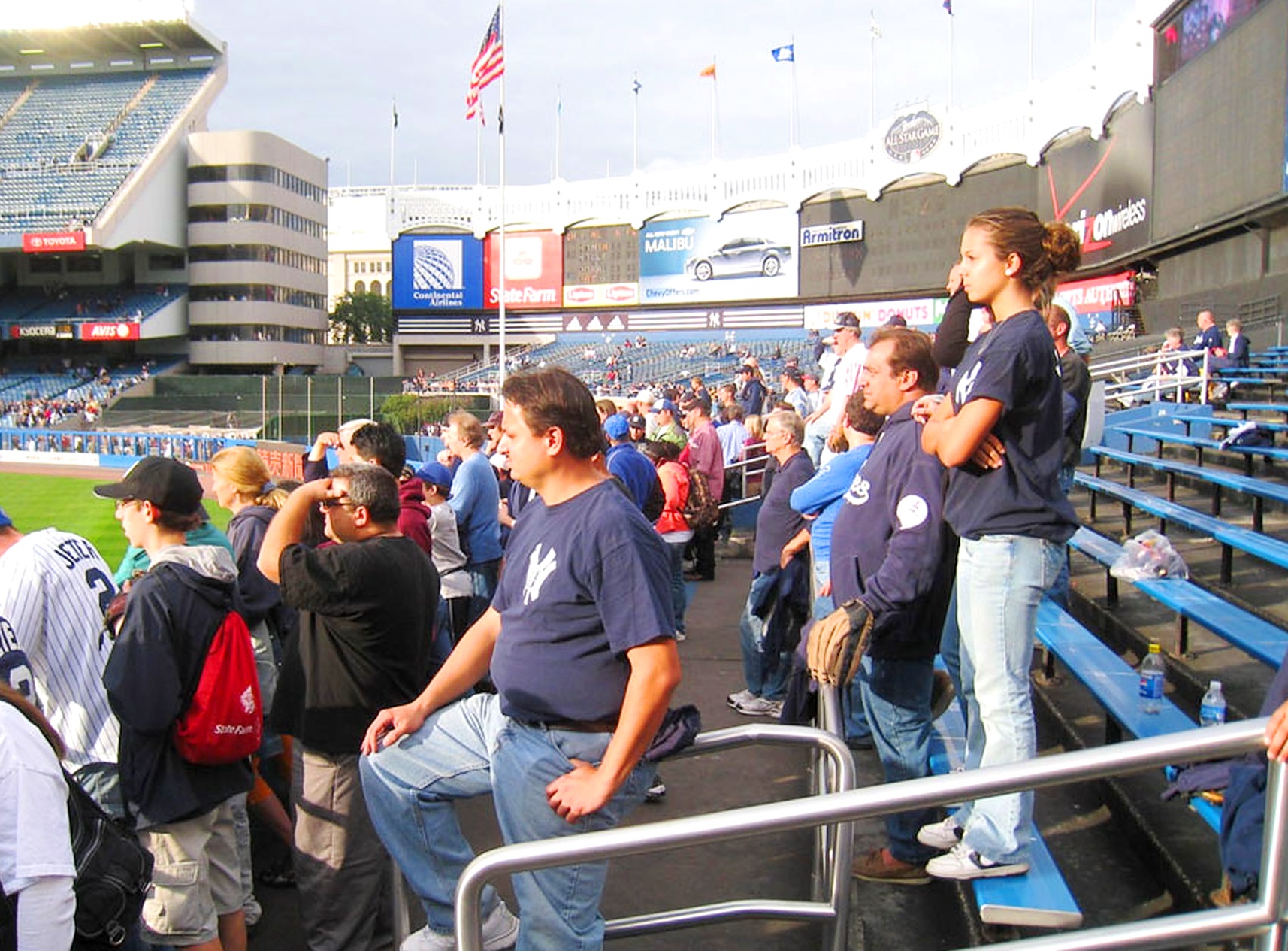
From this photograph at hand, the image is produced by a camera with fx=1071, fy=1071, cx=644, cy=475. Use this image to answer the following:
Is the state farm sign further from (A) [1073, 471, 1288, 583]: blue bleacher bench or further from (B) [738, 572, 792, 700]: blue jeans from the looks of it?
(B) [738, 572, 792, 700]: blue jeans

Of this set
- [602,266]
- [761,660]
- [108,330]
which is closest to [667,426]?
[761,660]

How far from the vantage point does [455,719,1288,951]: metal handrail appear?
183cm

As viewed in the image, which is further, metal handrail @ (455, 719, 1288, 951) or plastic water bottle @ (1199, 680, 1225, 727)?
plastic water bottle @ (1199, 680, 1225, 727)

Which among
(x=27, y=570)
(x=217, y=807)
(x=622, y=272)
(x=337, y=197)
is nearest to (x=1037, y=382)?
(x=217, y=807)

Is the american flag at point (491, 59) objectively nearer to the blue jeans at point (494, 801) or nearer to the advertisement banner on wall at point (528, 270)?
the advertisement banner on wall at point (528, 270)

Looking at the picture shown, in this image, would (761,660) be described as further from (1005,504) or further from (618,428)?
(1005,504)

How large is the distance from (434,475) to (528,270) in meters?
53.0

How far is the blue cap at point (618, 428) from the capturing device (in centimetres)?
832

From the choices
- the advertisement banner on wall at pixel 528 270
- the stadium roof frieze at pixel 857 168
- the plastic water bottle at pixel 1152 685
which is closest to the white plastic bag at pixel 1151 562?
the plastic water bottle at pixel 1152 685

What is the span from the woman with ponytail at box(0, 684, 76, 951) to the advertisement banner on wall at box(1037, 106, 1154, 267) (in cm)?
2576

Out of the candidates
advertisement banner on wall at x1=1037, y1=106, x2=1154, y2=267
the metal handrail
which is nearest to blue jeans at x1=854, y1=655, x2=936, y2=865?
the metal handrail

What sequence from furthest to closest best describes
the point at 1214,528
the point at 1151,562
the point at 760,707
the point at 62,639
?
1. the point at 760,707
2. the point at 1214,528
3. the point at 1151,562
4. the point at 62,639

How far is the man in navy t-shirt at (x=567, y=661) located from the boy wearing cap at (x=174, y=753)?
987 mm

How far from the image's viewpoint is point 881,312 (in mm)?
46469
